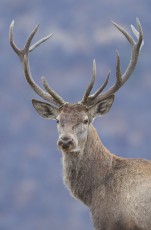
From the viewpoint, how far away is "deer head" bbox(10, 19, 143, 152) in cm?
1008

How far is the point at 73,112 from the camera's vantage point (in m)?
10.4

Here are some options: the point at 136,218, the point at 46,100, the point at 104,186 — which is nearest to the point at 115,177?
the point at 104,186

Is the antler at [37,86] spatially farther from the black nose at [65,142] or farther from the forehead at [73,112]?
the black nose at [65,142]

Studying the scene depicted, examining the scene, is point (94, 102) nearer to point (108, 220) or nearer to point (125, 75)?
point (125, 75)

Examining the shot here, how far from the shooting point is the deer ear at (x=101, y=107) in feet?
35.1

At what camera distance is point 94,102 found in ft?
35.5

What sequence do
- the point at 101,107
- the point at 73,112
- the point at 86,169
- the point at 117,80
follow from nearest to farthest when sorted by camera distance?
the point at 73,112, the point at 86,169, the point at 101,107, the point at 117,80

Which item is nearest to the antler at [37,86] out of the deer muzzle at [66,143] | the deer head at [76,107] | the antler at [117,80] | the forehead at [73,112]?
the deer head at [76,107]

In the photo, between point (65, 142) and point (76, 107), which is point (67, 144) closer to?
point (65, 142)

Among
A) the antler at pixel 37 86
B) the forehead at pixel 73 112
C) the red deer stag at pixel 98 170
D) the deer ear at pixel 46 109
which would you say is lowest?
the red deer stag at pixel 98 170

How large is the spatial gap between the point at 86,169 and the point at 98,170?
0.18 meters

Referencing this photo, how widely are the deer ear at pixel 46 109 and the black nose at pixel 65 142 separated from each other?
1047 millimetres

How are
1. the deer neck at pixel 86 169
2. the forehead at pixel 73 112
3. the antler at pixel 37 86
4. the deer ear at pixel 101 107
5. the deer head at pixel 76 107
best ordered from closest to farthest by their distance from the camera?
1. the deer head at pixel 76 107
2. the forehead at pixel 73 112
3. the deer neck at pixel 86 169
4. the deer ear at pixel 101 107
5. the antler at pixel 37 86

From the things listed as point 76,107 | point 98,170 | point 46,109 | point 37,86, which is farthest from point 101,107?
point 37,86
